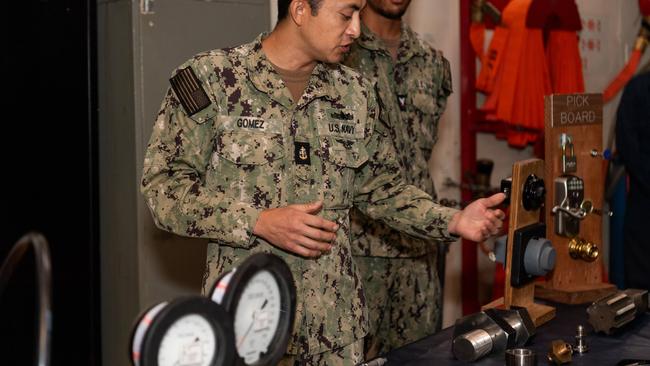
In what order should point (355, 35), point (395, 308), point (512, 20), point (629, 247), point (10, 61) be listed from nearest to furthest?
point (355, 35) → point (10, 61) → point (395, 308) → point (629, 247) → point (512, 20)

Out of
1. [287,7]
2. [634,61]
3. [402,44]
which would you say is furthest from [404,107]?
[634,61]

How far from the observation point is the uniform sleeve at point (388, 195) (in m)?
2.24

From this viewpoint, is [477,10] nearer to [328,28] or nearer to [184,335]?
[328,28]

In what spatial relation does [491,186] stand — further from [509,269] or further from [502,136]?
[509,269]

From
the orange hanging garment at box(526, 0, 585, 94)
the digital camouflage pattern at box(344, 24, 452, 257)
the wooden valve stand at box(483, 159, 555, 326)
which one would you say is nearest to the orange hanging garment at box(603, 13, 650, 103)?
the orange hanging garment at box(526, 0, 585, 94)

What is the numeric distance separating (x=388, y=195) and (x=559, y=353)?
0.59 m

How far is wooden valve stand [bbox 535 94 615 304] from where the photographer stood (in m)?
2.58

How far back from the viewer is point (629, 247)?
3471 millimetres

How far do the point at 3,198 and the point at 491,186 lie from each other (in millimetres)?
2229

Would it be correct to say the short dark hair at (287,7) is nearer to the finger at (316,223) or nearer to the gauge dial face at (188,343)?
the finger at (316,223)

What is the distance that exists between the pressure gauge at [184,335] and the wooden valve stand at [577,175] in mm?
1522

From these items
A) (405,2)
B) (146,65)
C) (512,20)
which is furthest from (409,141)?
(512,20)

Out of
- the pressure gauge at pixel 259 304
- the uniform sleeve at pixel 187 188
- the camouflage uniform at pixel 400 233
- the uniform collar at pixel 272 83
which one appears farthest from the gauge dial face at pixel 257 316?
the camouflage uniform at pixel 400 233

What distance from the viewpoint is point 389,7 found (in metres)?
3.00
